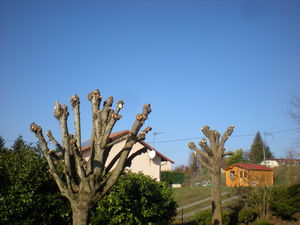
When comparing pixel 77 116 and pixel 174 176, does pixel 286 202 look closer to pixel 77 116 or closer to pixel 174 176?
pixel 77 116

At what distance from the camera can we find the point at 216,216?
36.1 feet

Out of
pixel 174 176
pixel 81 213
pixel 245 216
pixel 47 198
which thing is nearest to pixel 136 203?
pixel 47 198

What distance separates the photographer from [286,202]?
1661 centimetres

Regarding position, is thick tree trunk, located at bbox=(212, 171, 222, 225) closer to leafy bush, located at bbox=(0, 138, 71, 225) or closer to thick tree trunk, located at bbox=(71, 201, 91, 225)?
leafy bush, located at bbox=(0, 138, 71, 225)

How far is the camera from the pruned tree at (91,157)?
5.70 metres

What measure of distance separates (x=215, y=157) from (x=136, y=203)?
3.83 m

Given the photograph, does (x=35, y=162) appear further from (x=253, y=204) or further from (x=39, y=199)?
(x=253, y=204)

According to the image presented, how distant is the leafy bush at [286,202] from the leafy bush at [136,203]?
823 cm

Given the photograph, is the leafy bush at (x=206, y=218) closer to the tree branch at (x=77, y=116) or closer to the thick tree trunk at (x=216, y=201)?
the thick tree trunk at (x=216, y=201)

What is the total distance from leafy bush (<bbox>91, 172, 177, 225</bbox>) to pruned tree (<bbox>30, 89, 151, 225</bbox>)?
11.4 ft

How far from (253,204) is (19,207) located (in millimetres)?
13894

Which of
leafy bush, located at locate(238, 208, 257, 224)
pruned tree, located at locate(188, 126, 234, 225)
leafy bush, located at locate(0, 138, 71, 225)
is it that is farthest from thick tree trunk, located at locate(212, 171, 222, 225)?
leafy bush, located at locate(0, 138, 71, 225)

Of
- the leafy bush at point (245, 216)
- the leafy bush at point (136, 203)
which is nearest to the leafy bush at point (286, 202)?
the leafy bush at point (245, 216)

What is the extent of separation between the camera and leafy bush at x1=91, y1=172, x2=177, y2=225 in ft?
30.5
